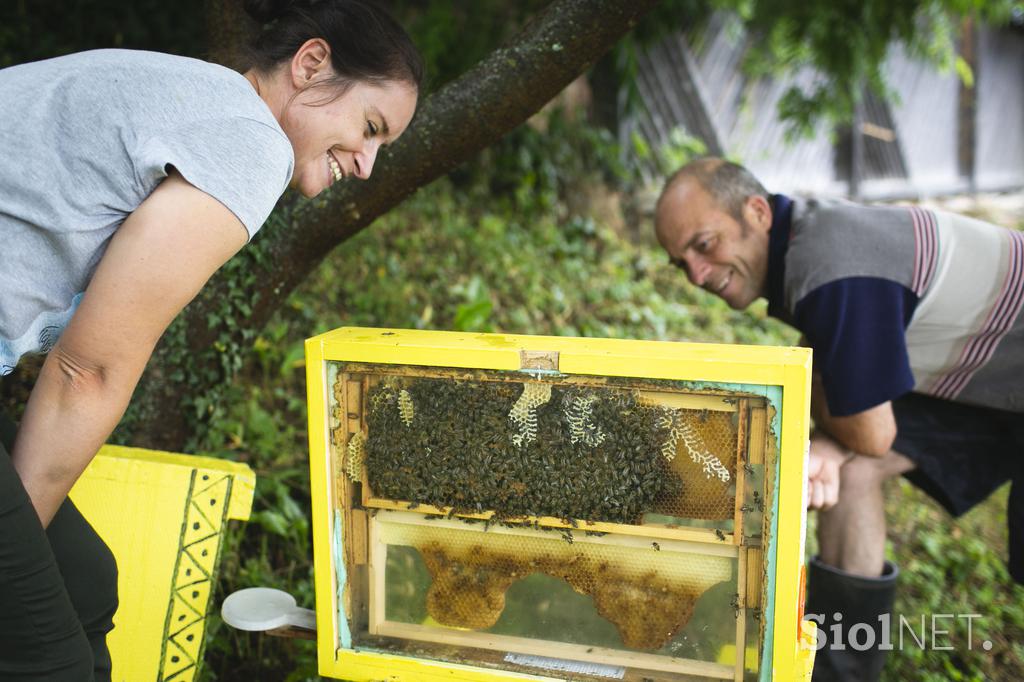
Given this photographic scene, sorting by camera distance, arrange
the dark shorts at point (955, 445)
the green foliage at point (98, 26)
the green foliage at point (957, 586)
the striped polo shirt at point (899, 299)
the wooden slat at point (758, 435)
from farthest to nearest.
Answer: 1. the green foliage at point (98, 26)
2. the green foliage at point (957, 586)
3. the dark shorts at point (955, 445)
4. the striped polo shirt at point (899, 299)
5. the wooden slat at point (758, 435)

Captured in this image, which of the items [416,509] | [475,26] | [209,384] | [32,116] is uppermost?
[475,26]

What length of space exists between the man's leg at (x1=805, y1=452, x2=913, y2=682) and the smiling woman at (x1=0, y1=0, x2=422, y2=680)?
2.07 metres

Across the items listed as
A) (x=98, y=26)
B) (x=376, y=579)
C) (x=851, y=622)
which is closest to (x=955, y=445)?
(x=851, y=622)

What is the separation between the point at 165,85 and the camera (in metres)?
1.33

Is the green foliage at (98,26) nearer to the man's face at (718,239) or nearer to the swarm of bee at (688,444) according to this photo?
the man's face at (718,239)

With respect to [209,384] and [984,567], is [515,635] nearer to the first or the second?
[209,384]

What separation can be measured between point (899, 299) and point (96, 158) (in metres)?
1.92

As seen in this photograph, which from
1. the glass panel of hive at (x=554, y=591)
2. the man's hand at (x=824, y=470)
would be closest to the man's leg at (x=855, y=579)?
the man's hand at (x=824, y=470)

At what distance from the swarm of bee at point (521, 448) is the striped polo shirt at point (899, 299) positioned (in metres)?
0.75

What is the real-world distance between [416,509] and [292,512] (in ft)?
3.67

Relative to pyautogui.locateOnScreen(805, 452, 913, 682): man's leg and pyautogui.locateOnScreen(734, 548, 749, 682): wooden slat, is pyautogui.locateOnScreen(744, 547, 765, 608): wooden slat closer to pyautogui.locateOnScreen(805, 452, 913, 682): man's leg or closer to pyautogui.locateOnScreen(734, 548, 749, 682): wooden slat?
pyautogui.locateOnScreen(734, 548, 749, 682): wooden slat

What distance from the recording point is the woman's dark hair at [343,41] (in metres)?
1.54

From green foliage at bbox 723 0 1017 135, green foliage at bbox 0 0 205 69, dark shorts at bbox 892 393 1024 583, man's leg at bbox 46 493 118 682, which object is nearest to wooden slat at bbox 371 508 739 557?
man's leg at bbox 46 493 118 682

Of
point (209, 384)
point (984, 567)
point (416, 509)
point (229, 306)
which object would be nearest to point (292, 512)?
point (209, 384)
